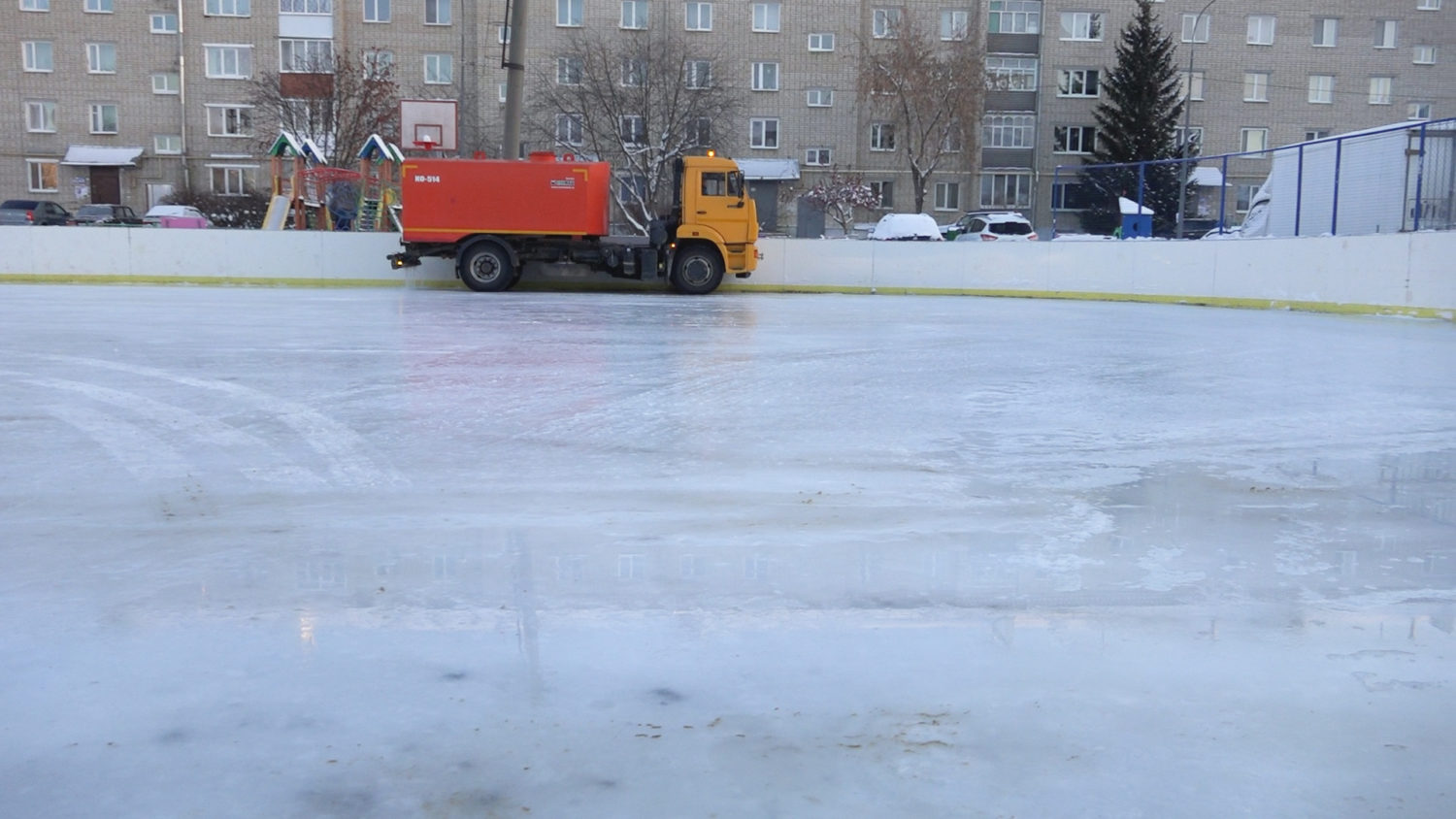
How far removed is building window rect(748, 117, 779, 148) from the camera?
49.7 meters

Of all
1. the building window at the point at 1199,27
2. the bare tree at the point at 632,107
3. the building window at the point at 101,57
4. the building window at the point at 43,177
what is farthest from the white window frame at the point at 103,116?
the building window at the point at 1199,27

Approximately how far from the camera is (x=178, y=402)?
7.66 m

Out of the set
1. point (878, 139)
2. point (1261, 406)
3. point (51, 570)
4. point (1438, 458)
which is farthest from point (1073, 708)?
point (878, 139)

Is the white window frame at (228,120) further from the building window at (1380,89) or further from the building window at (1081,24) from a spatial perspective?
the building window at (1380,89)

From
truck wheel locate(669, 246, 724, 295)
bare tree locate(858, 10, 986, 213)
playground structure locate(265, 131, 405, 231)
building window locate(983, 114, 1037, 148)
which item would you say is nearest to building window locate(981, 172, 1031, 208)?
building window locate(983, 114, 1037, 148)

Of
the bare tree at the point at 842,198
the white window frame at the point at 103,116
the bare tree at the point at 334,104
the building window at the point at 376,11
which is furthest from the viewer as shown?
the white window frame at the point at 103,116

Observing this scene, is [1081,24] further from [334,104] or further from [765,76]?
[334,104]

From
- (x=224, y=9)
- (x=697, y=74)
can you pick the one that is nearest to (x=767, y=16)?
(x=697, y=74)

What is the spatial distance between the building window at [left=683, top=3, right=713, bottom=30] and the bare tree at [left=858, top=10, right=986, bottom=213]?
627 cm

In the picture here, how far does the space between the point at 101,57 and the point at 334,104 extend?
44.9 ft

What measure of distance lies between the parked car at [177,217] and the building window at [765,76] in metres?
21.5

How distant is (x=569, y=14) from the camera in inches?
1902

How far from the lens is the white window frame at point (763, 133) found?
163 ft

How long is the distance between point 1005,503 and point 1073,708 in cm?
226
